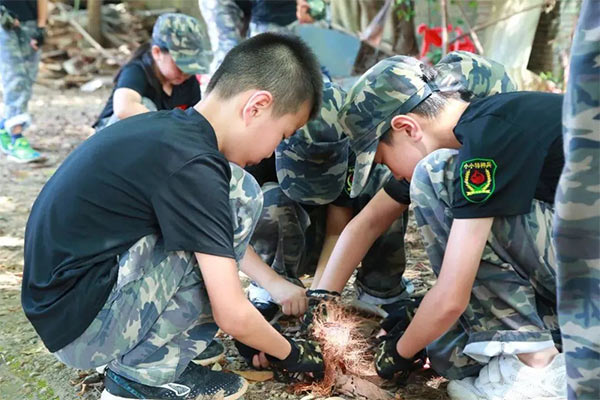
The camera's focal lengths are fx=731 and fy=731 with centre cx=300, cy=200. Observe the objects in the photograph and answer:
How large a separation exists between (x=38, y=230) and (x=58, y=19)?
950 cm

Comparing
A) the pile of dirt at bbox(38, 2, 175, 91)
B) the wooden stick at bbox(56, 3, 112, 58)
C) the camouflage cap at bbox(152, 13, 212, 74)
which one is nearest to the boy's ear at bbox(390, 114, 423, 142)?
the camouflage cap at bbox(152, 13, 212, 74)

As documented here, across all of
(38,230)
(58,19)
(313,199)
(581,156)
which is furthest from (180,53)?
(58,19)

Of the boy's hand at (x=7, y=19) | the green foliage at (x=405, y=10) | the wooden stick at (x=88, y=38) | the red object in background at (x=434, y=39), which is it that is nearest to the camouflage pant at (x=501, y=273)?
the boy's hand at (x=7, y=19)

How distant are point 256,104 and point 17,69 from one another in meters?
3.95

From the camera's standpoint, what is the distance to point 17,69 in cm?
537

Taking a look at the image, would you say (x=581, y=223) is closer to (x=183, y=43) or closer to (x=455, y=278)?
(x=455, y=278)

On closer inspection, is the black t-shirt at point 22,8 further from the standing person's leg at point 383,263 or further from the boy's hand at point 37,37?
the standing person's leg at point 383,263

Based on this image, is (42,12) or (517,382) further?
(42,12)

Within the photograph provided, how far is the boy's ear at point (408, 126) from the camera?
2080mm

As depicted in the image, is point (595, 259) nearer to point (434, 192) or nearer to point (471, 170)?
Result: point (471, 170)

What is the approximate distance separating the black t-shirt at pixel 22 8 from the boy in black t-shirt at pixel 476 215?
12.6ft

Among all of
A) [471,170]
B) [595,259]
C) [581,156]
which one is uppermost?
[581,156]

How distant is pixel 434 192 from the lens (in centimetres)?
207

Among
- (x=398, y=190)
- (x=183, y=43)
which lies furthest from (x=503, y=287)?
(x=183, y=43)
